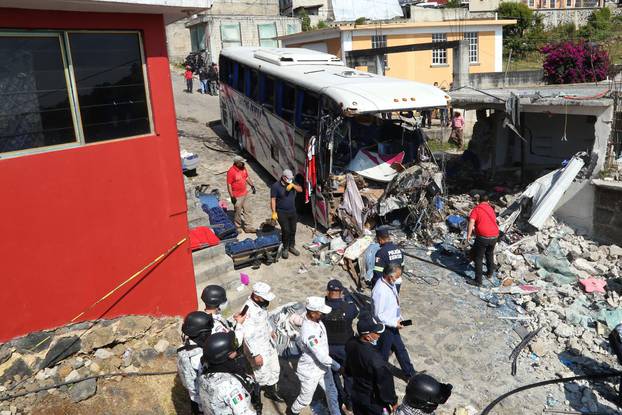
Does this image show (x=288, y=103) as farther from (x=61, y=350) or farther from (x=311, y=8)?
(x=311, y=8)

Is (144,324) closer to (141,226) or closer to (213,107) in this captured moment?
(141,226)

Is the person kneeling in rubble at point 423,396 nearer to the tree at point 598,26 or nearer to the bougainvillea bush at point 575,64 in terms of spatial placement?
the bougainvillea bush at point 575,64

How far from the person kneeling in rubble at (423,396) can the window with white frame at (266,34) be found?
108 feet

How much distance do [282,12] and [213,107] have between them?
2164cm

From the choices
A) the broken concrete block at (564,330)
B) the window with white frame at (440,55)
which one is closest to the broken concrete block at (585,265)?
the broken concrete block at (564,330)

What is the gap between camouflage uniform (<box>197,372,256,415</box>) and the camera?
13.8 ft

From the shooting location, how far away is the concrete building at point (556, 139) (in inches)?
414

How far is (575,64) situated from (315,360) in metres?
19.0

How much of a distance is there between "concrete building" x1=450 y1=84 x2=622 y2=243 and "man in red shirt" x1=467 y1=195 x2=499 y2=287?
291 cm

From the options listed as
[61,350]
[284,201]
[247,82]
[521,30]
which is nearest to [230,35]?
[247,82]

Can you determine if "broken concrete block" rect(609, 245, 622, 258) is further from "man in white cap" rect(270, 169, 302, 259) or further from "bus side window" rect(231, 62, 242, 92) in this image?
"bus side window" rect(231, 62, 242, 92)

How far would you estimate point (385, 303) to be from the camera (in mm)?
6230

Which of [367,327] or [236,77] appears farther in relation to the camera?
[236,77]

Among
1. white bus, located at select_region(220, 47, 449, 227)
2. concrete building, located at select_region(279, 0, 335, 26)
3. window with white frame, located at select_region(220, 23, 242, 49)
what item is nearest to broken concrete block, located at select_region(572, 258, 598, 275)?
white bus, located at select_region(220, 47, 449, 227)
